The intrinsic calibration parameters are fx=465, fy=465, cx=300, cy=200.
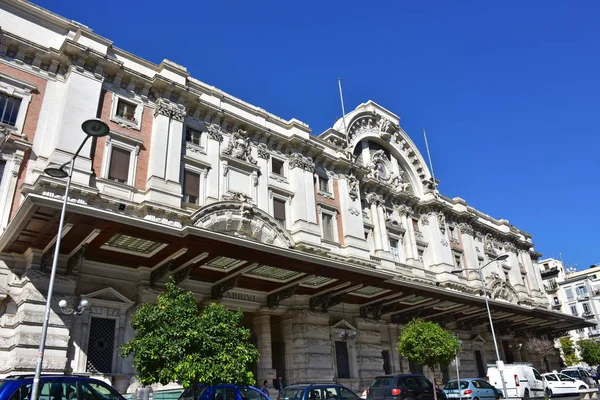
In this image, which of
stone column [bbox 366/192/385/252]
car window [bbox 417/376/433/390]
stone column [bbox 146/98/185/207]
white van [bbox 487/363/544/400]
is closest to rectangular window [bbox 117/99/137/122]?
stone column [bbox 146/98/185/207]

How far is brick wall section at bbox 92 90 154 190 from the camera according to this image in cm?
1930

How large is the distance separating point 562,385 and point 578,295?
44.3 m

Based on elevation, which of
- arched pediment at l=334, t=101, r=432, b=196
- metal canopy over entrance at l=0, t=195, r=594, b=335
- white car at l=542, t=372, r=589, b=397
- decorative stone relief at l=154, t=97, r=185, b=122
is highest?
arched pediment at l=334, t=101, r=432, b=196

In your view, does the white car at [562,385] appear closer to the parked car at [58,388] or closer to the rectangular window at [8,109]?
the parked car at [58,388]

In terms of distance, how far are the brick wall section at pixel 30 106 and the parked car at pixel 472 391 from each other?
63.6ft

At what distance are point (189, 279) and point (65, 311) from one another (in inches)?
209

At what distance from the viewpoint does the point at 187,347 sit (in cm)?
1212

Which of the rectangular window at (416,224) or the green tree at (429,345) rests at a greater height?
the rectangular window at (416,224)

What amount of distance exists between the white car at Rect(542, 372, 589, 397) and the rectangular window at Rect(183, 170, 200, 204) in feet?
72.5

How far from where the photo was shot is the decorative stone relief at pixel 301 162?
26812 millimetres

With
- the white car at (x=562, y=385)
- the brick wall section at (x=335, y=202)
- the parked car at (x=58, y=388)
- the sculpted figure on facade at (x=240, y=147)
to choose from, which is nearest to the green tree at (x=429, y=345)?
the brick wall section at (x=335, y=202)

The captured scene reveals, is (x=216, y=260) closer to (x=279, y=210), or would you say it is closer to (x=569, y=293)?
(x=279, y=210)

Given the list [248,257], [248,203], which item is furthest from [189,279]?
[248,203]

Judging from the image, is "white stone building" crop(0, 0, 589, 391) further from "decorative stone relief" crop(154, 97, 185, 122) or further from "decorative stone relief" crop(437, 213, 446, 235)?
"decorative stone relief" crop(437, 213, 446, 235)
